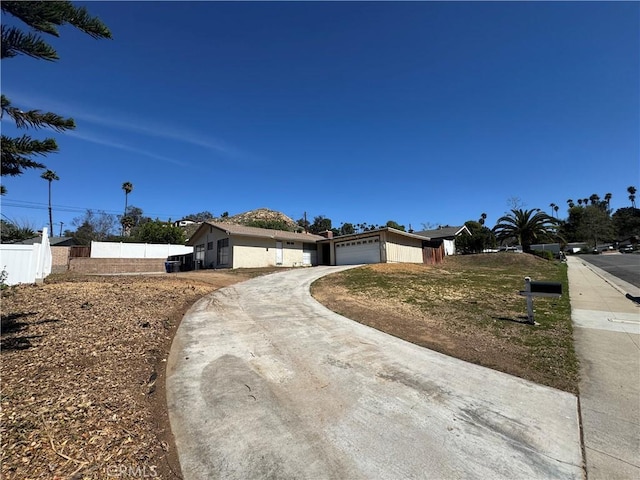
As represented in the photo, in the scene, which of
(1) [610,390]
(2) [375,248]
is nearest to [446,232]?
(2) [375,248]

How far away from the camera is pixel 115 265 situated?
2819cm

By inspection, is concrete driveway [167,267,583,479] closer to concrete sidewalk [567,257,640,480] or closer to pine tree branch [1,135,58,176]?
concrete sidewalk [567,257,640,480]

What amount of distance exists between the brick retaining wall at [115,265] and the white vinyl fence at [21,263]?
586 inches

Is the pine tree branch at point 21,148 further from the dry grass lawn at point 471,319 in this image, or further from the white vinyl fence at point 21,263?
the white vinyl fence at point 21,263

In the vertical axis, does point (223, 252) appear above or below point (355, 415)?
above

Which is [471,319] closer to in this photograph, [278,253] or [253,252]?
[253,252]

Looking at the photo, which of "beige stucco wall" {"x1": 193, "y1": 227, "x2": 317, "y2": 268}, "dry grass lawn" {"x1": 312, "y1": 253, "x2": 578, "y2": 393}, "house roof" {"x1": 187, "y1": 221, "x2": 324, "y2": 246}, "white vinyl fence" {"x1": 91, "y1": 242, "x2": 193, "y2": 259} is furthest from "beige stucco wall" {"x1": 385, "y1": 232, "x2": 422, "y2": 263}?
"white vinyl fence" {"x1": 91, "y1": 242, "x2": 193, "y2": 259}

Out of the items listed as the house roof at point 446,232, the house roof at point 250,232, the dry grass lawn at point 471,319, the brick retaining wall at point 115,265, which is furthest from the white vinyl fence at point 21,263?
the house roof at point 446,232

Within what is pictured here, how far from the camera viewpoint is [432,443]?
10.3 ft

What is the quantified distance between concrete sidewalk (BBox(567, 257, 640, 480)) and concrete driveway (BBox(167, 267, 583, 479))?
0.17 metres

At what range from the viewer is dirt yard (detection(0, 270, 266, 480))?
2.67 m

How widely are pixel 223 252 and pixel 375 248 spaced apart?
12.2 m

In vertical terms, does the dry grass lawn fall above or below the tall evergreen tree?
below

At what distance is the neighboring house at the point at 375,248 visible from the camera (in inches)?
1004
